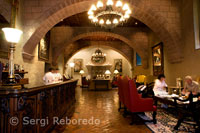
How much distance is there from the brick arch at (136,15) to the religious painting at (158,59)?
1284mm

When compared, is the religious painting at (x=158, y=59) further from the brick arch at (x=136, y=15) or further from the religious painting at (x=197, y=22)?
the religious painting at (x=197, y=22)

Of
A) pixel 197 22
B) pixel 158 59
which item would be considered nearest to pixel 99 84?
pixel 158 59

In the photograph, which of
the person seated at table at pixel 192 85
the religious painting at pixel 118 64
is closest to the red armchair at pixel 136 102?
the person seated at table at pixel 192 85

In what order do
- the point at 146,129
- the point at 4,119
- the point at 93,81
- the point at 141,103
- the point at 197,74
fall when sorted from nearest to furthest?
the point at 4,119 < the point at 146,129 < the point at 141,103 < the point at 197,74 < the point at 93,81

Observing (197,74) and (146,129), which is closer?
(146,129)

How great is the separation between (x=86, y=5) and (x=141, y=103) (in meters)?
4.46

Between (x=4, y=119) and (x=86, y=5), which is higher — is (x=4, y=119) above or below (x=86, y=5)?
below

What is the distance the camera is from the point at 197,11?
15.8ft

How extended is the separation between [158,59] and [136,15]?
3.12 m

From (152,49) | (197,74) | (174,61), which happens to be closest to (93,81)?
(152,49)

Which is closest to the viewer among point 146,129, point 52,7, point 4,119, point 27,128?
point 4,119

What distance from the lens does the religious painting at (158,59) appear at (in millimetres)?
7352

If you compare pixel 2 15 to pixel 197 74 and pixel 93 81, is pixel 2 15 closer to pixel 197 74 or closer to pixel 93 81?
pixel 197 74

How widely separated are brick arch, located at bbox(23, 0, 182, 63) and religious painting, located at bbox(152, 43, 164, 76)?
1284mm
